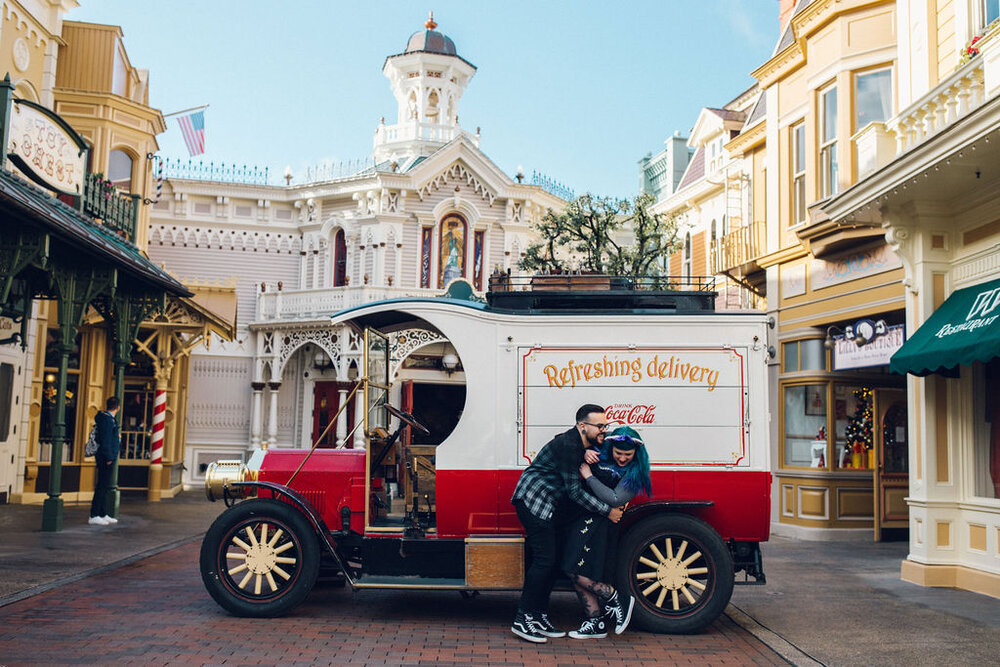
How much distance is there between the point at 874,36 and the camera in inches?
567

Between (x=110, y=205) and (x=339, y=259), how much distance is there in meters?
11.3

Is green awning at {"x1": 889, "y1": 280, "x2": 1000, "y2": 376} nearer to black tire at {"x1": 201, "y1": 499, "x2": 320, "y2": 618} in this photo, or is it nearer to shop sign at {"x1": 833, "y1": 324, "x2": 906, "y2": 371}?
shop sign at {"x1": 833, "y1": 324, "x2": 906, "y2": 371}

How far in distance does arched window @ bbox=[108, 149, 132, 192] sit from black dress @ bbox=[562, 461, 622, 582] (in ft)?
54.1

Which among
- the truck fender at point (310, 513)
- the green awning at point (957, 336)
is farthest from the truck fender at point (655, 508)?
the green awning at point (957, 336)

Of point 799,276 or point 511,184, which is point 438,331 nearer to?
point 799,276

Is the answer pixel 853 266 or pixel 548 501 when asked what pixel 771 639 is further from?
pixel 853 266

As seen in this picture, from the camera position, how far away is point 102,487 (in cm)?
1474

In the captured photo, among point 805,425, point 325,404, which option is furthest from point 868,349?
point 325,404

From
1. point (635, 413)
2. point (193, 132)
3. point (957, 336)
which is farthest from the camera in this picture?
point (193, 132)

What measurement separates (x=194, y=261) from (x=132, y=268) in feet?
49.2

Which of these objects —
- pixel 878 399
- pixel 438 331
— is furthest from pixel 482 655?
pixel 878 399

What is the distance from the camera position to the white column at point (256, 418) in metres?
26.8

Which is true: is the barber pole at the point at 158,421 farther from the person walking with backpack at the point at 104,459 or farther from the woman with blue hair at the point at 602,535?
the woman with blue hair at the point at 602,535

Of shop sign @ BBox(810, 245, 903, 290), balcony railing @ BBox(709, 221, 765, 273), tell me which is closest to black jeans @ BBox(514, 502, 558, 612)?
shop sign @ BBox(810, 245, 903, 290)
